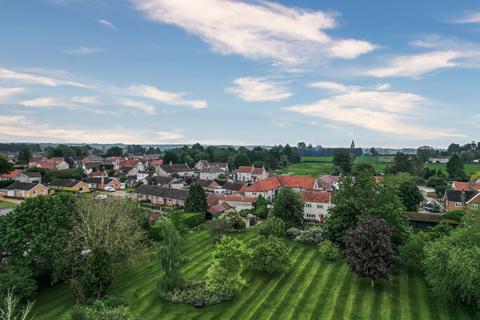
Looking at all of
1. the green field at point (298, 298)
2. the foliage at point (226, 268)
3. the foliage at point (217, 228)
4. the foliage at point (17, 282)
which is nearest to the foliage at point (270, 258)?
the green field at point (298, 298)

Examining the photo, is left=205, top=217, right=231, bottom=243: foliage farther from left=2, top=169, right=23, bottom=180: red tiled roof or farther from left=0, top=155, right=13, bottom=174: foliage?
left=2, top=169, right=23, bottom=180: red tiled roof

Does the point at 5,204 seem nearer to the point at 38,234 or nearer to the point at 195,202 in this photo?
the point at 195,202

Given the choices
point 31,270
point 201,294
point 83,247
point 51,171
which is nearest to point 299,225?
point 201,294

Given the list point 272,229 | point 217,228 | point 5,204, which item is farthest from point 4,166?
point 272,229

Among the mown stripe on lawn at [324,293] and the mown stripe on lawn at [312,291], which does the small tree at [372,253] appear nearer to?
the mown stripe on lawn at [324,293]

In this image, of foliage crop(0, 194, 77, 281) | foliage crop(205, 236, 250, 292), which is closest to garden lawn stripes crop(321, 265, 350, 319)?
foliage crop(205, 236, 250, 292)
